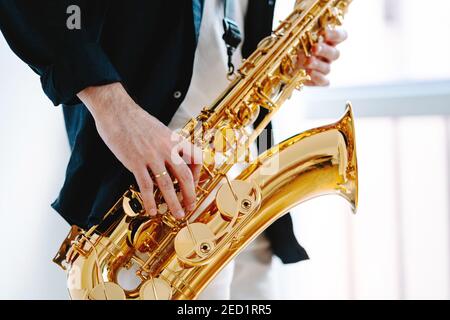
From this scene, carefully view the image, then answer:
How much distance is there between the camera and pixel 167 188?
86 centimetres

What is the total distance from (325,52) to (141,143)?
56 centimetres

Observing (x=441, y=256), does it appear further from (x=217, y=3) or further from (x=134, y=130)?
(x=134, y=130)

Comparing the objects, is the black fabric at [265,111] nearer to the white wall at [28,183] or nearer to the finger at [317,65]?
the finger at [317,65]

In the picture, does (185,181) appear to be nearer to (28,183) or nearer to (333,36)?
(333,36)

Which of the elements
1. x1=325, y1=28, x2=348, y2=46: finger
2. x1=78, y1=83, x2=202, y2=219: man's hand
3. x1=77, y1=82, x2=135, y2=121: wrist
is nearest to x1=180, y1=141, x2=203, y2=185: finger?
x1=78, y1=83, x2=202, y2=219: man's hand

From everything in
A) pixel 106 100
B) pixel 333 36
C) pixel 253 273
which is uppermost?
pixel 333 36

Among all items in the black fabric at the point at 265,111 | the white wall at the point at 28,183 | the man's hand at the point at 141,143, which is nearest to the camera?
the man's hand at the point at 141,143

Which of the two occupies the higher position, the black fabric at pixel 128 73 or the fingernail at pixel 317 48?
the fingernail at pixel 317 48

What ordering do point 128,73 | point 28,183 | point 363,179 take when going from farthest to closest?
point 363,179
point 28,183
point 128,73

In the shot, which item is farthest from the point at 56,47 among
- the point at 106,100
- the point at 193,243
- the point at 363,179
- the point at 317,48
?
the point at 363,179

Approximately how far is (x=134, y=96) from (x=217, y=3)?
252mm

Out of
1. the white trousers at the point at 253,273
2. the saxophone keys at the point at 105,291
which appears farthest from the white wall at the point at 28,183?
the saxophone keys at the point at 105,291

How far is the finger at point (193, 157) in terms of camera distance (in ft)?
2.87

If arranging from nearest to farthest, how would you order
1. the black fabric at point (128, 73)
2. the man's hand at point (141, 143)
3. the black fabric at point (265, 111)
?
1. the man's hand at point (141, 143)
2. the black fabric at point (128, 73)
3. the black fabric at point (265, 111)
